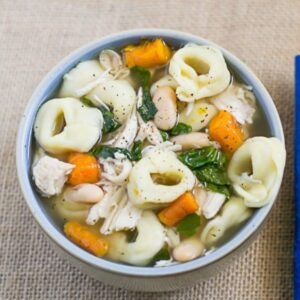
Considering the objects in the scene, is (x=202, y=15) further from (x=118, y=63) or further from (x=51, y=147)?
(x=51, y=147)

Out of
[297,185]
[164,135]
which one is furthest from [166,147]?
[297,185]

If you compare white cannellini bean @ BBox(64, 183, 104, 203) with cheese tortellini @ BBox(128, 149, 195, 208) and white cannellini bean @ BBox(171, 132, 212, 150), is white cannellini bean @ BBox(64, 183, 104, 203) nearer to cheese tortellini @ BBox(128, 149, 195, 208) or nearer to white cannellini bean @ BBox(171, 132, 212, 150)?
cheese tortellini @ BBox(128, 149, 195, 208)

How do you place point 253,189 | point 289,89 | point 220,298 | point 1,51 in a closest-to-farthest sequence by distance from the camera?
point 253,189
point 220,298
point 289,89
point 1,51

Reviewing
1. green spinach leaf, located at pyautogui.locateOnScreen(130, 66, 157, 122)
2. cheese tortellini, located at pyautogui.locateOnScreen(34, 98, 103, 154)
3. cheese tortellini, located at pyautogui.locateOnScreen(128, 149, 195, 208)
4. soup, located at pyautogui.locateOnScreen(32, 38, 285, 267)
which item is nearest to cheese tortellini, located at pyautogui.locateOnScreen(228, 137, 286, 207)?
soup, located at pyautogui.locateOnScreen(32, 38, 285, 267)

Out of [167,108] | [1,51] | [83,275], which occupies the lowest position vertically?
[83,275]

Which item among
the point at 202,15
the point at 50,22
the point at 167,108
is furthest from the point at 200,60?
the point at 50,22

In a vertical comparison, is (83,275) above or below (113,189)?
below

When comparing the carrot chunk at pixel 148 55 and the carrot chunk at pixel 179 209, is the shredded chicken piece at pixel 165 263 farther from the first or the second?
the carrot chunk at pixel 148 55
